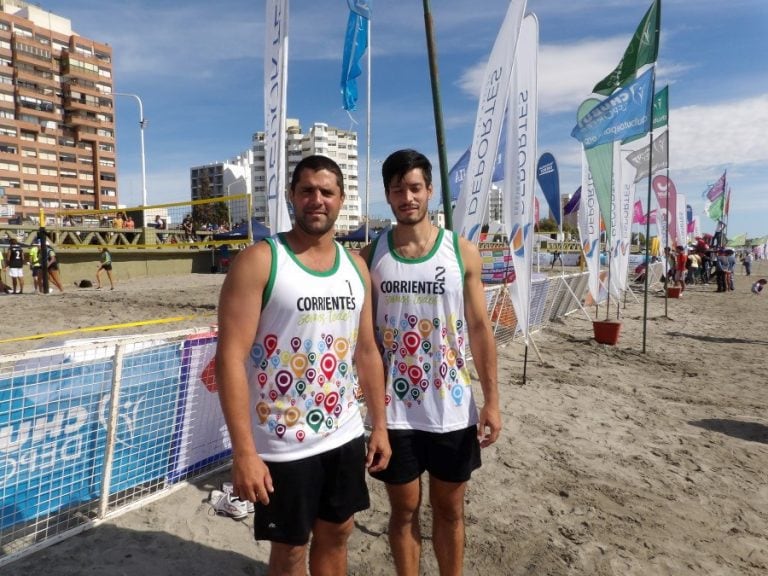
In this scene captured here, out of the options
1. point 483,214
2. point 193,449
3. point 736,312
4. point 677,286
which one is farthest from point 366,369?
point 677,286

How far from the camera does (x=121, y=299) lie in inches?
552

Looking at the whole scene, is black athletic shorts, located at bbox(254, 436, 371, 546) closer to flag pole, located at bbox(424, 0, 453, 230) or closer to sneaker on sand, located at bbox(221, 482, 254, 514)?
sneaker on sand, located at bbox(221, 482, 254, 514)

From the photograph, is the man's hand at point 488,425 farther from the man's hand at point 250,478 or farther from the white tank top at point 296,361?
the man's hand at point 250,478

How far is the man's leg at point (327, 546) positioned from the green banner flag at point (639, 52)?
827 centimetres

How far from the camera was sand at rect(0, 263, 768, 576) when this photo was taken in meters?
2.73

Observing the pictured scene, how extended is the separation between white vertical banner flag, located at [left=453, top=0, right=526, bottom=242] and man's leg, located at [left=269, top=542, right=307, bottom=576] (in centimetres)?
409

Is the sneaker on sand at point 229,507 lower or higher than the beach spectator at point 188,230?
lower

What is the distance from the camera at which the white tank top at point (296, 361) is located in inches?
65.4

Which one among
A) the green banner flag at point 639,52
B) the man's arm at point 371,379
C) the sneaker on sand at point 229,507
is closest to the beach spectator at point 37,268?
the sneaker on sand at point 229,507

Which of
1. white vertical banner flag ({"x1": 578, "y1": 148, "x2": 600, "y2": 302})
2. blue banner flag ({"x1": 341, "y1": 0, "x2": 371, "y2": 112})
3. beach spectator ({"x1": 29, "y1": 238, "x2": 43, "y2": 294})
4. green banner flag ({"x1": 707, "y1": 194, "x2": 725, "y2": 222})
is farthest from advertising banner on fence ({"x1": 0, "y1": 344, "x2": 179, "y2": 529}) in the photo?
green banner flag ({"x1": 707, "y1": 194, "x2": 725, "y2": 222})

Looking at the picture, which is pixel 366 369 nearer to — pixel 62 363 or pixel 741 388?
pixel 62 363

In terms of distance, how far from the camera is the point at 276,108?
4602mm

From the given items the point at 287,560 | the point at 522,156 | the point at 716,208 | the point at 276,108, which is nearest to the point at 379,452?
the point at 287,560

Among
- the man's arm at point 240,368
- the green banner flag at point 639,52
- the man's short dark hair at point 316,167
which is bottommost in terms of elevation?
the man's arm at point 240,368
